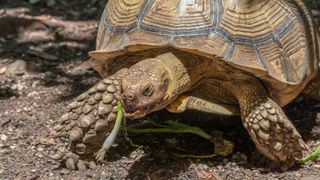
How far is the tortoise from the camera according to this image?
3.93 metres

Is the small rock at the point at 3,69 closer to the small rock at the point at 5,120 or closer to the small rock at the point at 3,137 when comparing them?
the small rock at the point at 5,120

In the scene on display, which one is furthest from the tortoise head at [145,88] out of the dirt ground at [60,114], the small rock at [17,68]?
the small rock at [17,68]

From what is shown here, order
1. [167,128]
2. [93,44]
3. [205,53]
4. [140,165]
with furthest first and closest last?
[93,44] < [167,128] < [140,165] < [205,53]

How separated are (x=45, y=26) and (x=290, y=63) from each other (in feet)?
12.2

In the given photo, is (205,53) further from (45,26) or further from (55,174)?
(45,26)

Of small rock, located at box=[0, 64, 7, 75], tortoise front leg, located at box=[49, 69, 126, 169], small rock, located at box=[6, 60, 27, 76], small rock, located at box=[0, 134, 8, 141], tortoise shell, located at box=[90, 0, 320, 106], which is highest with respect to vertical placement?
tortoise shell, located at box=[90, 0, 320, 106]

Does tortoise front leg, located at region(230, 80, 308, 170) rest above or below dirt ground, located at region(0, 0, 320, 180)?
above

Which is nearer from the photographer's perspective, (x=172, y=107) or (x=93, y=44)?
(x=172, y=107)

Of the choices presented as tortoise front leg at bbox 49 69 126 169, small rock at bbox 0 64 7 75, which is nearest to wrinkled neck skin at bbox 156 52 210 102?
tortoise front leg at bbox 49 69 126 169

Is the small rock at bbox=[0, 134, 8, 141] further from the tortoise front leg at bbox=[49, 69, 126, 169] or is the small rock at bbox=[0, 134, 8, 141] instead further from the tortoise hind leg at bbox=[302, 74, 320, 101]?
the tortoise hind leg at bbox=[302, 74, 320, 101]

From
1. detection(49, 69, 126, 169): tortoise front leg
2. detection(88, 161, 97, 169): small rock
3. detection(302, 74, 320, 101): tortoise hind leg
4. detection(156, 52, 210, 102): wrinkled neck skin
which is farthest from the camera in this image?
detection(302, 74, 320, 101): tortoise hind leg

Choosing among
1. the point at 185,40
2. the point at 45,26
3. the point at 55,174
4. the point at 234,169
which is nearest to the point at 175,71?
the point at 185,40

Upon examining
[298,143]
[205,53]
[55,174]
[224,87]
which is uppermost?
[205,53]

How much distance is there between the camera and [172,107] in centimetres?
399
